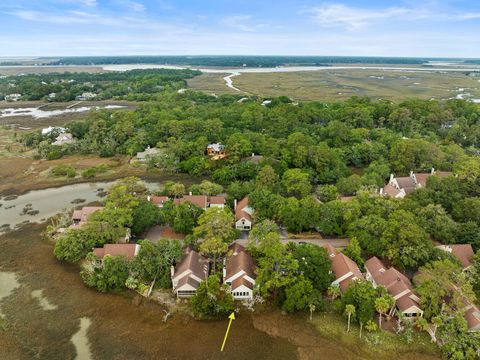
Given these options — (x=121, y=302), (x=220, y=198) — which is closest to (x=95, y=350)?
(x=121, y=302)

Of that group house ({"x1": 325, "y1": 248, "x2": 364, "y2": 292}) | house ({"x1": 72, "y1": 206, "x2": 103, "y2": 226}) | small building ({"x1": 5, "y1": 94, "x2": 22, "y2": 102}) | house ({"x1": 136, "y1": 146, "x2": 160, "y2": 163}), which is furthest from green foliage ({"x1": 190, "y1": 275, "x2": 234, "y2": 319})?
small building ({"x1": 5, "y1": 94, "x2": 22, "y2": 102})

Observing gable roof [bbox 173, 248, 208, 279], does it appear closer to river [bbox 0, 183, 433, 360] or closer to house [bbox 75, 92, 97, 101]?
river [bbox 0, 183, 433, 360]

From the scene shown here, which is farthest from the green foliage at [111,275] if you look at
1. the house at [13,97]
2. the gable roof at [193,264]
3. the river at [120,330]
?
the house at [13,97]

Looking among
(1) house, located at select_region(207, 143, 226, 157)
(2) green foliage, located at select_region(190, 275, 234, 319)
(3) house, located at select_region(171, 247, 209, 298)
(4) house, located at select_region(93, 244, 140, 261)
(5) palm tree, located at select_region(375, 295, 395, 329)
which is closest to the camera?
(5) palm tree, located at select_region(375, 295, 395, 329)

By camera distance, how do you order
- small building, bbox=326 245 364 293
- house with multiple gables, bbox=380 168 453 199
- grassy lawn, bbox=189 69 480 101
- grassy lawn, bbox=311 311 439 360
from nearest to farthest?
grassy lawn, bbox=311 311 439 360 → small building, bbox=326 245 364 293 → house with multiple gables, bbox=380 168 453 199 → grassy lawn, bbox=189 69 480 101

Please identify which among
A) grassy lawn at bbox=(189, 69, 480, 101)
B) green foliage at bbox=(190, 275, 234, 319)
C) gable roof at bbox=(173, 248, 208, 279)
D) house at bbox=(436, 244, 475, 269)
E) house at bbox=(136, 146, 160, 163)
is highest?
grassy lawn at bbox=(189, 69, 480, 101)

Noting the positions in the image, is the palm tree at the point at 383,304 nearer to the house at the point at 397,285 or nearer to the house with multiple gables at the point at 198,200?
the house at the point at 397,285
